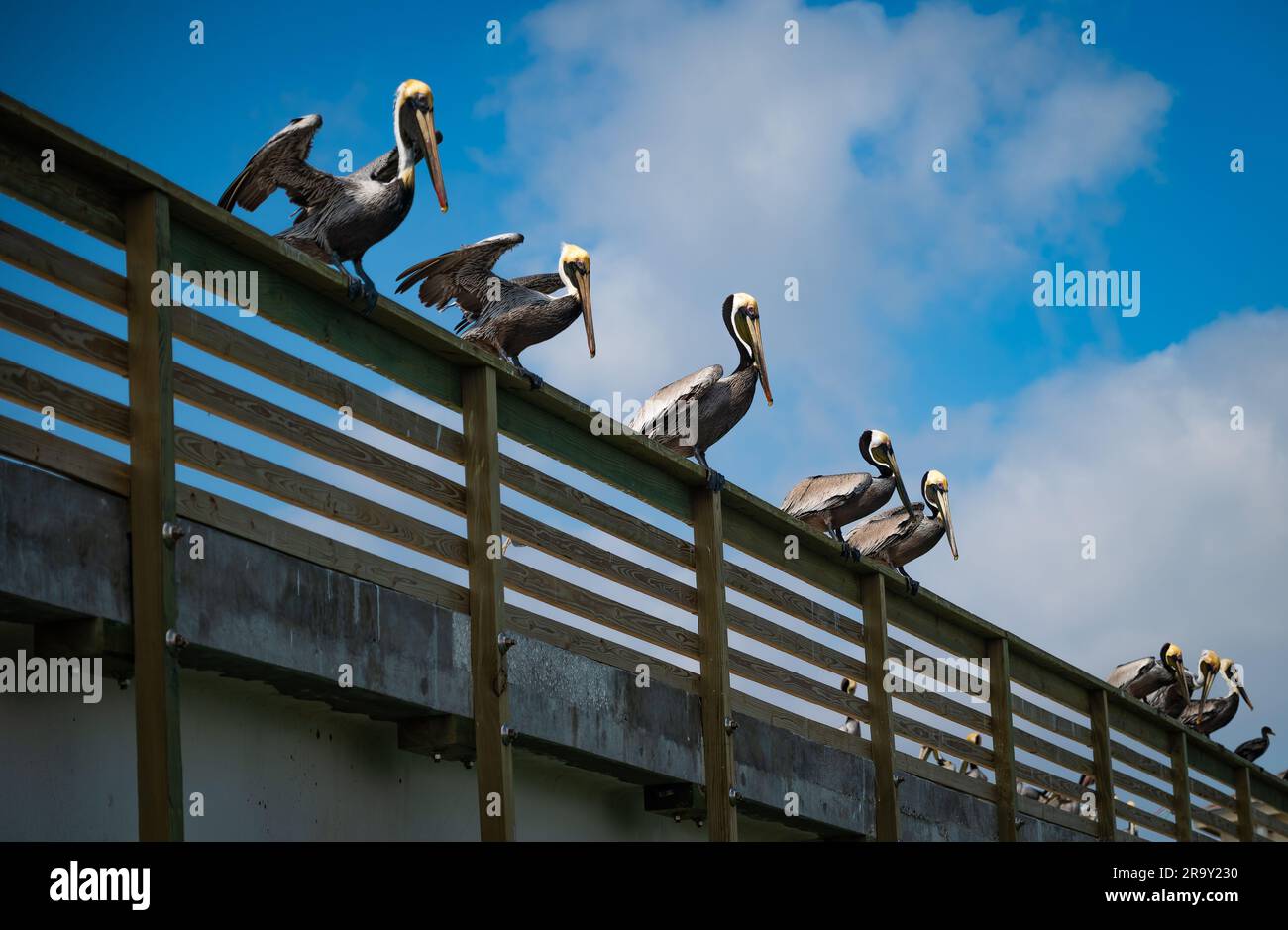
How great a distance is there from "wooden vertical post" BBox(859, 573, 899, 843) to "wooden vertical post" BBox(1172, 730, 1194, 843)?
466 centimetres

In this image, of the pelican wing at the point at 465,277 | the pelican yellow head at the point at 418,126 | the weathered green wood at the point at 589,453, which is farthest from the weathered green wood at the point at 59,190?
the pelican wing at the point at 465,277

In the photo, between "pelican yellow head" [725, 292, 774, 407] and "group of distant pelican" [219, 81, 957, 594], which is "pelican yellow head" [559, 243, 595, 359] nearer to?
"group of distant pelican" [219, 81, 957, 594]

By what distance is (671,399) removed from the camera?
11.8 meters

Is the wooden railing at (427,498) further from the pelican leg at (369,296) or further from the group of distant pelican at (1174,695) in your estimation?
the group of distant pelican at (1174,695)

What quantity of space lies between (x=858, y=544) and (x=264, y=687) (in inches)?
359

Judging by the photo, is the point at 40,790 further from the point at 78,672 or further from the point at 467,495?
the point at 467,495

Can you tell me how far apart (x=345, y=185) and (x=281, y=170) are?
41 centimetres

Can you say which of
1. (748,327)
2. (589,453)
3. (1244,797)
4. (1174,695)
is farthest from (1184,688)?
(589,453)

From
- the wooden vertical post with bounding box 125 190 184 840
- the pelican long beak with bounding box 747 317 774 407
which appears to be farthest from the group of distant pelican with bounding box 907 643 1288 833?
the wooden vertical post with bounding box 125 190 184 840

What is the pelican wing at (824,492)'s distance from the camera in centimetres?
1377

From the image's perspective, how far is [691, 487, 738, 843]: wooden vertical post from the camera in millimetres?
8461

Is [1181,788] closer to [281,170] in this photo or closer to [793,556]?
[793,556]

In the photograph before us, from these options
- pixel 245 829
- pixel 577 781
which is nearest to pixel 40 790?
pixel 245 829

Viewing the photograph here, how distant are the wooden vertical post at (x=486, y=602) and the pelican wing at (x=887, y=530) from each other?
7.51 metres
